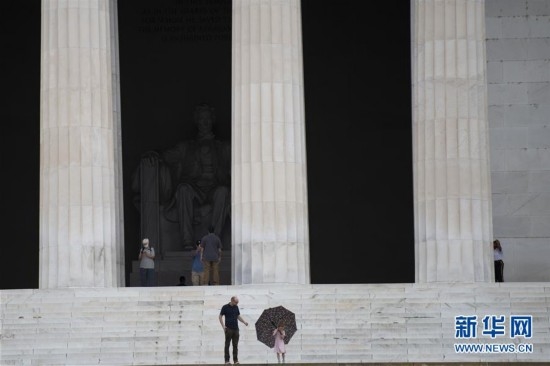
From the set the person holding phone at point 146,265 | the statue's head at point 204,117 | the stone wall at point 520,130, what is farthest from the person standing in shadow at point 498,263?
the statue's head at point 204,117

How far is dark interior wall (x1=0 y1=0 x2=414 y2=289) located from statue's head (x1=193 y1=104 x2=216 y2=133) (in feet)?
3.42

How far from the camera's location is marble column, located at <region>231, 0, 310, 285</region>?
63812 millimetres

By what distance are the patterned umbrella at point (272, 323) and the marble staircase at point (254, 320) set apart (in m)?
0.31

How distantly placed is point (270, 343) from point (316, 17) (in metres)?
31.3

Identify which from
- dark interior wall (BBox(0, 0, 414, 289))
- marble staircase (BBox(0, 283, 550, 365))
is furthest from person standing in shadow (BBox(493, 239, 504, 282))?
dark interior wall (BBox(0, 0, 414, 289))

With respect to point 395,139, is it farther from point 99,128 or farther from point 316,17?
point 99,128

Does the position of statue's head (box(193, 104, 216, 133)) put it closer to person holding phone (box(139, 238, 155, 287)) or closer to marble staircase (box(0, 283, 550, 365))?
person holding phone (box(139, 238, 155, 287))

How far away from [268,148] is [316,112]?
762 inches

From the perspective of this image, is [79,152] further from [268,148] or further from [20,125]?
[20,125]

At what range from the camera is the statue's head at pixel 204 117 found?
268ft

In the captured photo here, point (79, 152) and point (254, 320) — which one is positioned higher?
point (79, 152)

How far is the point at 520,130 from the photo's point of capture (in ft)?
239

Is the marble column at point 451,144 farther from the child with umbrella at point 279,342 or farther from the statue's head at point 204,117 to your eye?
the statue's head at point 204,117

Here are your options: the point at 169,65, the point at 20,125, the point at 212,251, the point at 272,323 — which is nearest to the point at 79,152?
the point at 212,251
